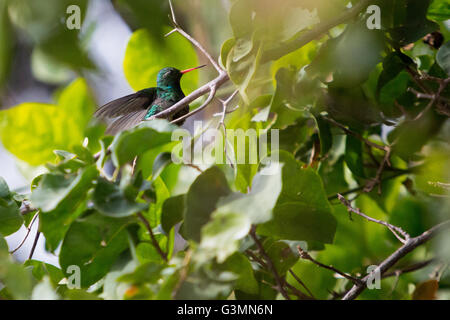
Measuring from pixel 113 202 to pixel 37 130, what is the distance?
0.97 m

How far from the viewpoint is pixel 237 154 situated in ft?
4.28

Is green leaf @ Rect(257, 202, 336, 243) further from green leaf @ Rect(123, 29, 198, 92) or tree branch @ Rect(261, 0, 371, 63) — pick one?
green leaf @ Rect(123, 29, 198, 92)

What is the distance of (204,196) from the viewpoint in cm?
95

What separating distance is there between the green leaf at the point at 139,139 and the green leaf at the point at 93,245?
0.39 feet

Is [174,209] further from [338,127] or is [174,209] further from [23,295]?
[338,127]

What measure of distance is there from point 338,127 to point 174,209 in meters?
0.94

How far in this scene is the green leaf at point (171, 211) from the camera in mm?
1056

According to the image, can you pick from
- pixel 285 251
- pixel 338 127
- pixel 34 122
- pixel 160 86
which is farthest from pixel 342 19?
pixel 160 86

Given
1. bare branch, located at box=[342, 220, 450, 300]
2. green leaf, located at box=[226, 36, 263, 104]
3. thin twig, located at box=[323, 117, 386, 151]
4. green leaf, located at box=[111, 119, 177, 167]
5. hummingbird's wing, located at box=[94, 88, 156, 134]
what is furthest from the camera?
hummingbird's wing, located at box=[94, 88, 156, 134]

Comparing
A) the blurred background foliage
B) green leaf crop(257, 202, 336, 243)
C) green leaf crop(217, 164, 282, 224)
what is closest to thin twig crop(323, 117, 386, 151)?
the blurred background foliage

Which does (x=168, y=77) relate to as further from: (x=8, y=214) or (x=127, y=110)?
(x=8, y=214)

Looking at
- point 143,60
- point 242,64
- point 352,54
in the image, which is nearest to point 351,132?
point 352,54

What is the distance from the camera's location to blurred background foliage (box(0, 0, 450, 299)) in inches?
30.7

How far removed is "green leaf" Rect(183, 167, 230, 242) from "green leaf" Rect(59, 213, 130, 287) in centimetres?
15
